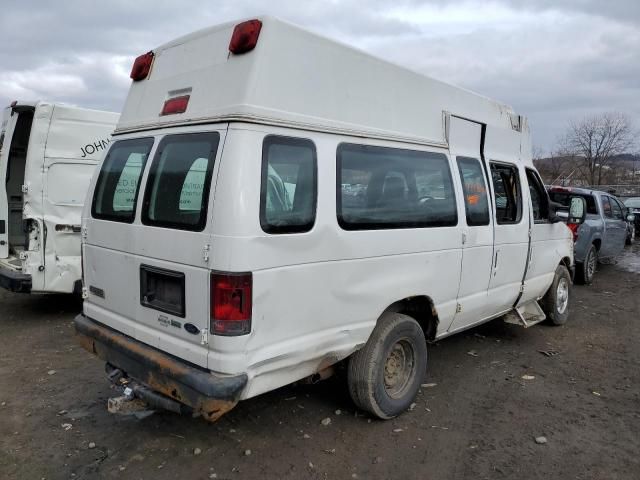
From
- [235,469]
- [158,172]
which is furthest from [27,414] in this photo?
[158,172]

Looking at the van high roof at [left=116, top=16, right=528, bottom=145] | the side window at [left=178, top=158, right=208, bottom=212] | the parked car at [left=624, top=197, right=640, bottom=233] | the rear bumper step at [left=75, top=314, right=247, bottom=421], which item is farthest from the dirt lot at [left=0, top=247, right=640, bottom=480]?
the parked car at [left=624, top=197, right=640, bottom=233]

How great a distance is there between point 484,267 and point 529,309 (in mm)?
1829

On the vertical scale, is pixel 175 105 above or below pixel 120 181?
above

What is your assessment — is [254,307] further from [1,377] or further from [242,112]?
[1,377]

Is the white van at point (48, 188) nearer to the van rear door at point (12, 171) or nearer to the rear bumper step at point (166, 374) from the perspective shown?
the van rear door at point (12, 171)

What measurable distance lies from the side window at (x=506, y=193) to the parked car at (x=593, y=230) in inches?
184

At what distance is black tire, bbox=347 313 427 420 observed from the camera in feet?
12.1

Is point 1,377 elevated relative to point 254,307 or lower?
lower

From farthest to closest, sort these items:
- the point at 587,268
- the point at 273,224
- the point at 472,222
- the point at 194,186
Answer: the point at 587,268 → the point at 472,222 → the point at 194,186 → the point at 273,224

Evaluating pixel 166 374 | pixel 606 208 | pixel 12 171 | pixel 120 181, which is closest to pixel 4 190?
pixel 12 171

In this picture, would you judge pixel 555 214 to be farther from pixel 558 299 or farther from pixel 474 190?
pixel 474 190

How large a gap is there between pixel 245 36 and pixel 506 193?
3.30 m

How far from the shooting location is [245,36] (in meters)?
3.04

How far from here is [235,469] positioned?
326 cm
